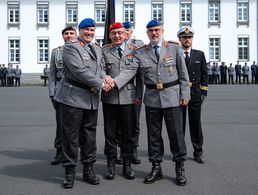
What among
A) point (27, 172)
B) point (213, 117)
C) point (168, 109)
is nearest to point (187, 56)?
point (168, 109)

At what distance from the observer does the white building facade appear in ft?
140

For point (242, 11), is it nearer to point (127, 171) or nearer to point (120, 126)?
point (120, 126)

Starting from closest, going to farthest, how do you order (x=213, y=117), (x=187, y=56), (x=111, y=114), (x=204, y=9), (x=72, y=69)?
(x=72, y=69), (x=111, y=114), (x=187, y=56), (x=213, y=117), (x=204, y=9)

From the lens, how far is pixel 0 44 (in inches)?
1700

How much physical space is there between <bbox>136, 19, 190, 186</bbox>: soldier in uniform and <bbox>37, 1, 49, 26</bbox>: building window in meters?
38.6

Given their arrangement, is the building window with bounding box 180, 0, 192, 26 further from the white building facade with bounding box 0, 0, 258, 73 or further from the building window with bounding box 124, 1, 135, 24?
the building window with bounding box 124, 1, 135, 24

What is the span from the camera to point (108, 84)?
223 inches

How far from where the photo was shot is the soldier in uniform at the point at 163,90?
18.6 feet

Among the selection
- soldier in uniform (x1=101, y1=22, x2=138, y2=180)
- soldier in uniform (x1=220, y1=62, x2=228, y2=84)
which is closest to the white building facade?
soldier in uniform (x1=220, y1=62, x2=228, y2=84)

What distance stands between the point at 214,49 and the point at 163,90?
3872 centimetres

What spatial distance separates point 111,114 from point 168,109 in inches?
31.8

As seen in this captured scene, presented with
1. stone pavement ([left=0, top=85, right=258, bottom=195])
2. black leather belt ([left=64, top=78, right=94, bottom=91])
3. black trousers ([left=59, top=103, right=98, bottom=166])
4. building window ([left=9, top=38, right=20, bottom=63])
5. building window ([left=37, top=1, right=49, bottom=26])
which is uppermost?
building window ([left=37, top=1, right=49, bottom=26])

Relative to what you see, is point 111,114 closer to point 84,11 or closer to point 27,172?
point 27,172

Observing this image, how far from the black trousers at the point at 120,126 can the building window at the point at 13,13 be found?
39180mm
